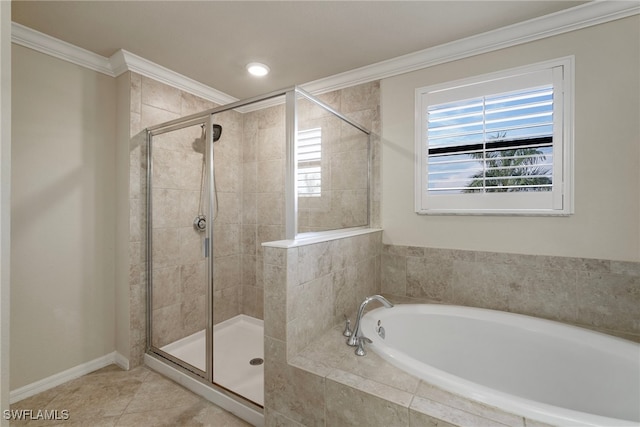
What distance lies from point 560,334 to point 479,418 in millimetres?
963

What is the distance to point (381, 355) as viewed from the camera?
1.39 meters

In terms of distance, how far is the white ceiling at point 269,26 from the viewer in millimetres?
1611

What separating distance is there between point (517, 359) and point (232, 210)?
240 centimetres

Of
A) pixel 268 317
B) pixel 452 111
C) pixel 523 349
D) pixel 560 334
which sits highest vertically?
pixel 452 111

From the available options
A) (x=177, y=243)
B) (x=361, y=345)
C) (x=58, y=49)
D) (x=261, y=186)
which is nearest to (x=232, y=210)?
(x=261, y=186)

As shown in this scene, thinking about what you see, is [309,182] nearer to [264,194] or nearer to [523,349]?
[264,194]

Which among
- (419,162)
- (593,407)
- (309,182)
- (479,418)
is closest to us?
(479,418)

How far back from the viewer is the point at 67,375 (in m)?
1.97

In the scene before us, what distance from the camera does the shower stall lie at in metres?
1.75

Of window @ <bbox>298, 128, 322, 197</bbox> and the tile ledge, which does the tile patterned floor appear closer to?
the tile ledge

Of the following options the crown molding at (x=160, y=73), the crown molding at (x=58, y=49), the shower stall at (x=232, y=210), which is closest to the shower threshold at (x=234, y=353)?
the shower stall at (x=232, y=210)

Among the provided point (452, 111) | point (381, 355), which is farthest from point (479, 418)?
point (452, 111)

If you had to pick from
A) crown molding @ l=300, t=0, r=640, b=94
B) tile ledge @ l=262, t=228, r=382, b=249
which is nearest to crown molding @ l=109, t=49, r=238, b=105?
crown molding @ l=300, t=0, r=640, b=94

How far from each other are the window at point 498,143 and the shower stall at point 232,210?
0.53m
